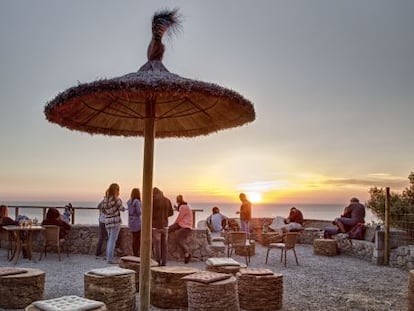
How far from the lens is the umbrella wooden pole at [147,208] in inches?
167

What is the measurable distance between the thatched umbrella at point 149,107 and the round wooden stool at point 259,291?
4.70 ft

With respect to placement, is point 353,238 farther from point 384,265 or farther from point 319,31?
point 319,31

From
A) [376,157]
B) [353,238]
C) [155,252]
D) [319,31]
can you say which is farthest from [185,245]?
[376,157]

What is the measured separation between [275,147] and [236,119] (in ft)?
27.5

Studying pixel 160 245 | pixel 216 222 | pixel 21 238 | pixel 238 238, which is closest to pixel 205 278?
pixel 160 245

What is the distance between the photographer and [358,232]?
36.4 feet

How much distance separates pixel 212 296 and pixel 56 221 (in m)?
6.01

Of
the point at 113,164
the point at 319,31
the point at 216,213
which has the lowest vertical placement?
the point at 216,213

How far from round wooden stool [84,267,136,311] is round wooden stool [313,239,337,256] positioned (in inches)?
297

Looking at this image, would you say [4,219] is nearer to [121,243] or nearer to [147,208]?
[121,243]

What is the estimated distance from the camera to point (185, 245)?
356 inches

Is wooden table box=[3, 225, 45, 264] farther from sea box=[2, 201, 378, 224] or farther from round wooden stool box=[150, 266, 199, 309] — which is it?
round wooden stool box=[150, 266, 199, 309]

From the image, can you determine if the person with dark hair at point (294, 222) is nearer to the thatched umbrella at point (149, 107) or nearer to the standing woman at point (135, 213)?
the standing woman at point (135, 213)

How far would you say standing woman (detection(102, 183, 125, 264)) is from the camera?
848 centimetres
